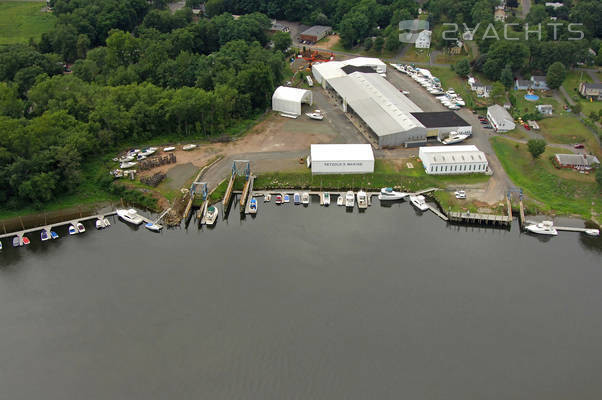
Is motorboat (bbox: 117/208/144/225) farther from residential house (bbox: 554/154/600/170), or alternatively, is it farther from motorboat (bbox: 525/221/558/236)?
residential house (bbox: 554/154/600/170)

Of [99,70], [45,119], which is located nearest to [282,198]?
[45,119]

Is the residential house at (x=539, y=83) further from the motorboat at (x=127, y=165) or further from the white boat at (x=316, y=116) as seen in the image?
the motorboat at (x=127, y=165)

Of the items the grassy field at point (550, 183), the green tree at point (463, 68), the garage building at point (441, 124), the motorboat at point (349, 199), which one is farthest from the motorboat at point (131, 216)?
the green tree at point (463, 68)

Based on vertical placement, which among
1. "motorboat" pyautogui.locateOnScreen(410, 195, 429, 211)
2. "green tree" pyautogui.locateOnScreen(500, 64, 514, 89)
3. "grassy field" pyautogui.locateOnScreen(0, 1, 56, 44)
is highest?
"grassy field" pyautogui.locateOnScreen(0, 1, 56, 44)

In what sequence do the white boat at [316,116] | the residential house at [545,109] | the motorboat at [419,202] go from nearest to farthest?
the motorboat at [419,202], the white boat at [316,116], the residential house at [545,109]

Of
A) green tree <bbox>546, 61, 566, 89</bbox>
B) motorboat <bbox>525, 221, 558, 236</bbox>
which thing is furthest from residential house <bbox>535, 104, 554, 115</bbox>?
motorboat <bbox>525, 221, 558, 236</bbox>

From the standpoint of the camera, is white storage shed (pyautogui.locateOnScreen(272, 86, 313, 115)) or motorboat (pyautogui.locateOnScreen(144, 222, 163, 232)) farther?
white storage shed (pyautogui.locateOnScreen(272, 86, 313, 115))

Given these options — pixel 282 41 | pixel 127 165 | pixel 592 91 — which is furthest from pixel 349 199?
pixel 282 41
